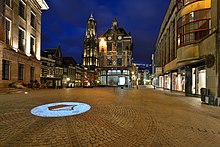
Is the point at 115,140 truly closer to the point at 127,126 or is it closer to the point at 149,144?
the point at 149,144

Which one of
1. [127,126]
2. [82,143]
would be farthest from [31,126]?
[127,126]

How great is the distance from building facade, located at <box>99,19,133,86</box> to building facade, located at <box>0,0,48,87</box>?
34.7m

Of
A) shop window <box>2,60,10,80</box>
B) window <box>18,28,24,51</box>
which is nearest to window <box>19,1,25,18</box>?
window <box>18,28,24,51</box>

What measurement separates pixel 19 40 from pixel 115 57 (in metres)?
42.0

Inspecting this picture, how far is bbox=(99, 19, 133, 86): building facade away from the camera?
58.6 m

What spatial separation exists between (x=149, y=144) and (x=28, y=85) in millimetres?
23952

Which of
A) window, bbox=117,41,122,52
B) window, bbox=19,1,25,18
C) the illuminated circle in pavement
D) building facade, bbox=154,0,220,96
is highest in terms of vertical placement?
window, bbox=117,41,122,52

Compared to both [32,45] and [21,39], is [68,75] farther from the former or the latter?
[21,39]

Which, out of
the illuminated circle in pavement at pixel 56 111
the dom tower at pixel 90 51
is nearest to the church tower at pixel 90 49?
the dom tower at pixel 90 51

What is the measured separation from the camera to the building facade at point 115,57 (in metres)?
58.6

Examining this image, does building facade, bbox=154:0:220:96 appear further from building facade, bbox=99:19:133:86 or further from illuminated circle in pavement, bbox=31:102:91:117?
building facade, bbox=99:19:133:86

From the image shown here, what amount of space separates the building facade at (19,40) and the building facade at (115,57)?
34.7 meters

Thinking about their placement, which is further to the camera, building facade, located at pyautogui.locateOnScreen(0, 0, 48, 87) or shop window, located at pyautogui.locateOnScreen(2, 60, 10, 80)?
building facade, located at pyautogui.locateOnScreen(0, 0, 48, 87)

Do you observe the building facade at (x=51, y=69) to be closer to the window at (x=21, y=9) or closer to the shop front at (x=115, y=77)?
the window at (x=21, y=9)
